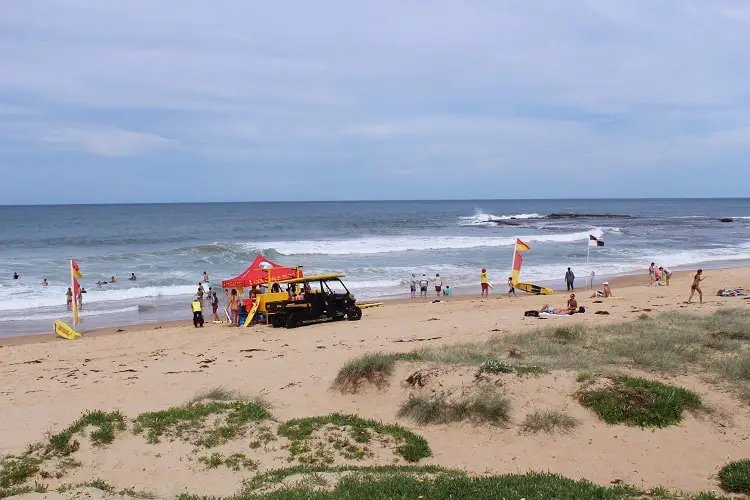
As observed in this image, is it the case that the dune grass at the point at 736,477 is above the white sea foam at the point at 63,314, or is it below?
above

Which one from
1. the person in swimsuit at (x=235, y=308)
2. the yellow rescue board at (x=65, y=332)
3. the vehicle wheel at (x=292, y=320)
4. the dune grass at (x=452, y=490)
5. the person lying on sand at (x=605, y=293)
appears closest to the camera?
the dune grass at (x=452, y=490)

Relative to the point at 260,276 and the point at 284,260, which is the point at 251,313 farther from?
the point at 284,260

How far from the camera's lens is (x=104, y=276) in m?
34.0

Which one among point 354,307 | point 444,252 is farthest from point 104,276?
point 444,252

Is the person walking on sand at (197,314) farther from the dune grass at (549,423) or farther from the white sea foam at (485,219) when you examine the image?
the white sea foam at (485,219)

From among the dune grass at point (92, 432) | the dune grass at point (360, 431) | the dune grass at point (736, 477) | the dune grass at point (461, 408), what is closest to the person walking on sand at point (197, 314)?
the dune grass at point (92, 432)

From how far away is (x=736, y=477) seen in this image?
23.0 ft

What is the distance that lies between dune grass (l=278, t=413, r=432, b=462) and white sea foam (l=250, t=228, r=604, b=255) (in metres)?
37.7

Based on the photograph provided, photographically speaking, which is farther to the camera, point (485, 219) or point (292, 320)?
point (485, 219)

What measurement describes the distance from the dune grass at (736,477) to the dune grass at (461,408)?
2827mm

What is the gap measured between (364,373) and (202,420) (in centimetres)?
297

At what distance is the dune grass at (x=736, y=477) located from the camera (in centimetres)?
689

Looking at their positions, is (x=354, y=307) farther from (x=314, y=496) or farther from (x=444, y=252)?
(x=444, y=252)

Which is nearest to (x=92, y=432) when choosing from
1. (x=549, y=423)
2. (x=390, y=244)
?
(x=549, y=423)
